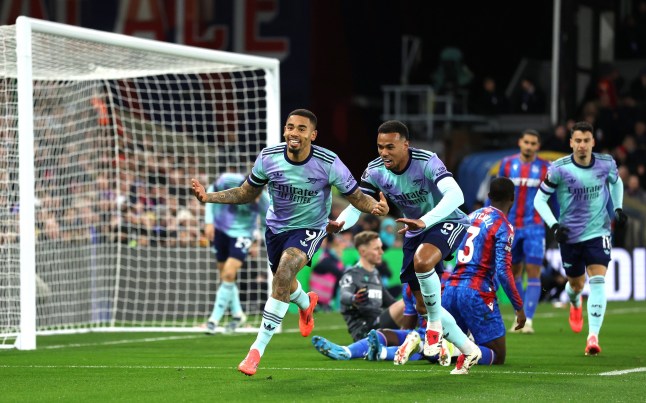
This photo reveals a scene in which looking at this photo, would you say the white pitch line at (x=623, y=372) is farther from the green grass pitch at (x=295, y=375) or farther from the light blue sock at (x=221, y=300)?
the light blue sock at (x=221, y=300)

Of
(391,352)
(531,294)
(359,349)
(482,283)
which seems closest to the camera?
(482,283)

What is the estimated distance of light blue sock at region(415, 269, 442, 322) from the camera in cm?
956

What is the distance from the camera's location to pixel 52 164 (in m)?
17.6

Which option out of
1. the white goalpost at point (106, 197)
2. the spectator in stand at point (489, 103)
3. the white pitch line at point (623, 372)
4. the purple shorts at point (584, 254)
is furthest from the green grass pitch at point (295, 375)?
the spectator in stand at point (489, 103)

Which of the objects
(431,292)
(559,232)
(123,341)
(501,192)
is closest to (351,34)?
(123,341)

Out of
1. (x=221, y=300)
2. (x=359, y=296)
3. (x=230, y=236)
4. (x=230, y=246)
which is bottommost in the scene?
(x=221, y=300)

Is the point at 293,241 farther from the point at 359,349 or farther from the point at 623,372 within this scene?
the point at 623,372

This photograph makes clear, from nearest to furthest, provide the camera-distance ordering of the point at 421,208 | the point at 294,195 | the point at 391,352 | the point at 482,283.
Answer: the point at 294,195
the point at 421,208
the point at 482,283
the point at 391,352

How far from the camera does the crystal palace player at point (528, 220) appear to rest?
50.7 ft

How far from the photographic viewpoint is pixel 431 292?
9.58 meters

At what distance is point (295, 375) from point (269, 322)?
2.26 ft

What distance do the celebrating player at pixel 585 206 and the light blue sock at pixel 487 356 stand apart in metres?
1.97

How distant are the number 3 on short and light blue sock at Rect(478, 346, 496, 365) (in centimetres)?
78

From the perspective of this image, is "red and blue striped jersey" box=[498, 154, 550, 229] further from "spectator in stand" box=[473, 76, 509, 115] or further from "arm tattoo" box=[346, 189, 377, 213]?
"spectator in stand" box=[473, 76, 509, 115]
